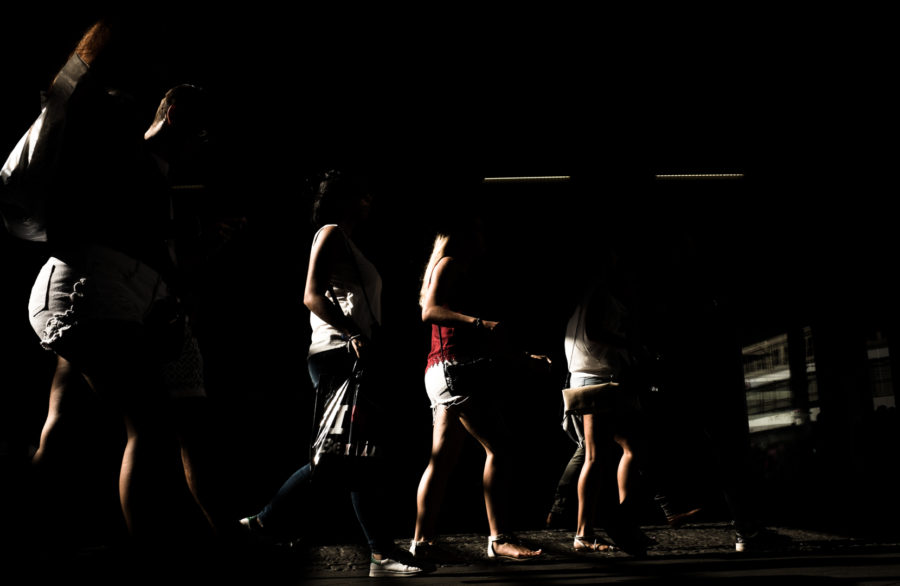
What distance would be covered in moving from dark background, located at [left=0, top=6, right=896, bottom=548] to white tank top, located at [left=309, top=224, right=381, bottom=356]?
2.13 metres

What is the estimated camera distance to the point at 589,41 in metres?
6.14

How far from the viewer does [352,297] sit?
3.50 m

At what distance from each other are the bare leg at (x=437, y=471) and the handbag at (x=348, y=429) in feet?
2.25

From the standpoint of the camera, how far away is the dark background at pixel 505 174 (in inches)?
215

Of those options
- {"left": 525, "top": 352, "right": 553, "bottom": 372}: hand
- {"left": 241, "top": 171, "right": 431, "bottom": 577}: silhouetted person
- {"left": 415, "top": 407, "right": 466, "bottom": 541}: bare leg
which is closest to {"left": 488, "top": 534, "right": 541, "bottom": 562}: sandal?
{"left": 415, "top": 407, "right": 466, "bottom": 541}: bare leg

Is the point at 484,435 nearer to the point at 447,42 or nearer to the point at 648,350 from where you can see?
the point at 648,350

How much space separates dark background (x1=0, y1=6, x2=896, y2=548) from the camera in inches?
215

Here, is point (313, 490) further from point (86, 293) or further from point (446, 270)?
point (86, 293)

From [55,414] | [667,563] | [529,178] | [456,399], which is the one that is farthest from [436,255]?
[529,178]

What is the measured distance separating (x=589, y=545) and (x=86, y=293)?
2946 mm

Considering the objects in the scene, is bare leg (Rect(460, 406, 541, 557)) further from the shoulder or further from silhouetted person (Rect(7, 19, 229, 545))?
silhouetted person (Rect(7, 19, 229, 545))

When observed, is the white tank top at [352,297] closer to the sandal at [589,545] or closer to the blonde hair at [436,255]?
the blonde hair at [436,255]

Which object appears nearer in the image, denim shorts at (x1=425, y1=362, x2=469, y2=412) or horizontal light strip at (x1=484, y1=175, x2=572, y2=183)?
denim shorts at (x1=425, y1=362, x2=469, y2=412)

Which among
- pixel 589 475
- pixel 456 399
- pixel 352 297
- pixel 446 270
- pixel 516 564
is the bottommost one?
pixel 516 564
